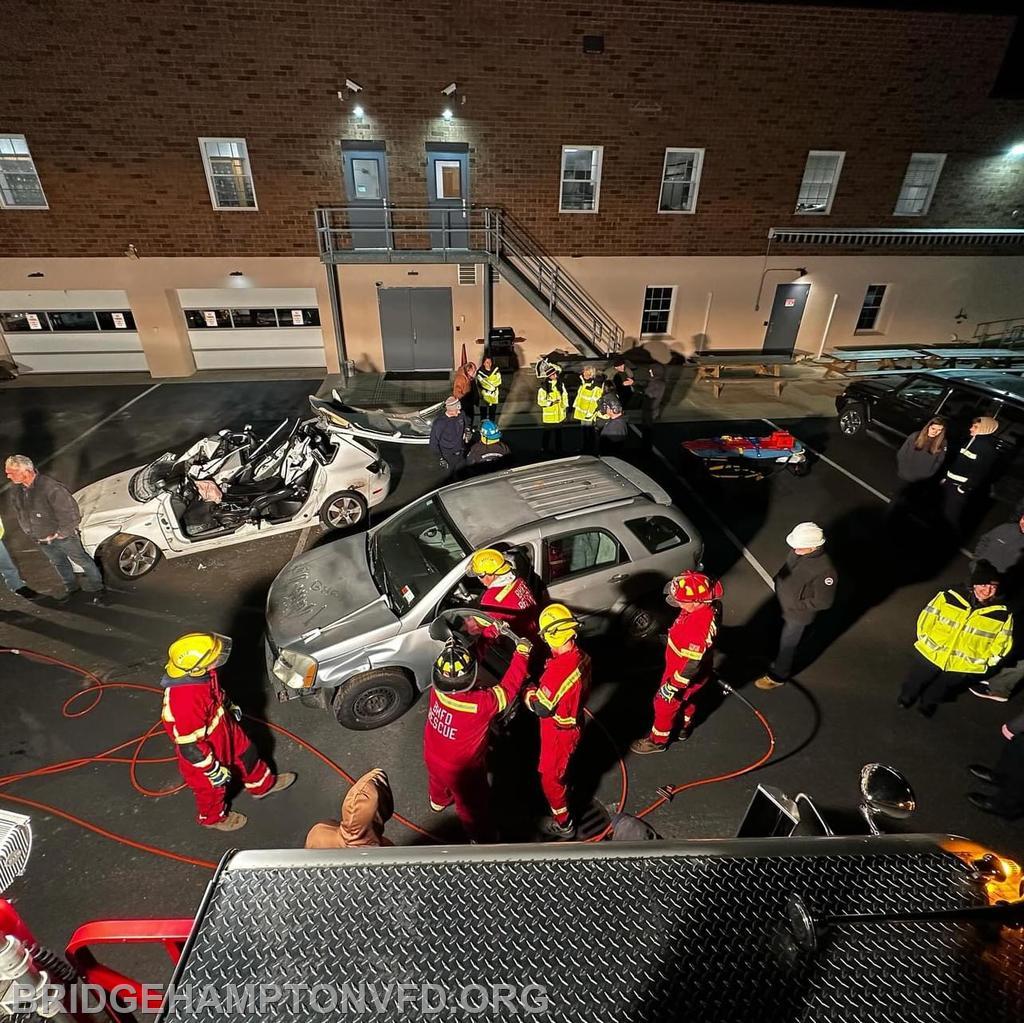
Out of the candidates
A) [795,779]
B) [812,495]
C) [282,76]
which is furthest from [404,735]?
[282,76]

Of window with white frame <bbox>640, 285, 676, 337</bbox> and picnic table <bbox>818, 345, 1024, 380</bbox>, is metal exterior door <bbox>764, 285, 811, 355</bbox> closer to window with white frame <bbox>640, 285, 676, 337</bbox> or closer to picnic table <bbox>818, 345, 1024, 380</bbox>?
picnic table <bbox>818, 345, 1024, 380</bbox>

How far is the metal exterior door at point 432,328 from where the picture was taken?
15078 mm

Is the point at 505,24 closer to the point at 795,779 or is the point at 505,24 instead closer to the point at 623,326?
the point at 623,326

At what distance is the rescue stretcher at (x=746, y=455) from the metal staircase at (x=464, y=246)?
5825 mm

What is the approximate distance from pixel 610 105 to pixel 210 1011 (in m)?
16.5

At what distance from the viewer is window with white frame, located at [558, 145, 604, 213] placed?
1414 centimetres

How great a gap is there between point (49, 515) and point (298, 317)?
Answer: 10.4 metres

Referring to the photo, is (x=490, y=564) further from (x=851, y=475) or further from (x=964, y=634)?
(x=851, y=475)

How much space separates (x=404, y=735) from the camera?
5383mm

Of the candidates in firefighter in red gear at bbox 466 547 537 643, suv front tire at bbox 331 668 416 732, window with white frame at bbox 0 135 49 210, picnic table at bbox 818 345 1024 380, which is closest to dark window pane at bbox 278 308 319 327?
window with white frame at bbox 0 135 49 210

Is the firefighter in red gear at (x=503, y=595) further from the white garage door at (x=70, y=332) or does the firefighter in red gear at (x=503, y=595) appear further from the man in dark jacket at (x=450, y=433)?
the white garage door at (x=70, y=332)

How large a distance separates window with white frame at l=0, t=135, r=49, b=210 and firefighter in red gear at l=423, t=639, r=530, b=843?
16502mm

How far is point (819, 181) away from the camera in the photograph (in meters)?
15.3

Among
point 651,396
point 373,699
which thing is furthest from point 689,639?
point 651,396
